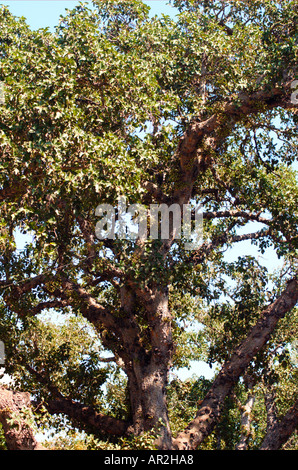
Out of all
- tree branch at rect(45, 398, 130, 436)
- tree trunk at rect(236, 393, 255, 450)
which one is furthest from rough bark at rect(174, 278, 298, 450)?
tree trunk at rect(236, 393, 255, 450)

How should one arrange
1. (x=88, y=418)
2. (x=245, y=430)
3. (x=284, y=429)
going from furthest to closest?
(x=245, y=430)
(x=88, y=418)
(x=284, y=429)

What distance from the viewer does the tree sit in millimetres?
10094

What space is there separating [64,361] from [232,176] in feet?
25.3

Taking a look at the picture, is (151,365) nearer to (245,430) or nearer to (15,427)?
(15,427)

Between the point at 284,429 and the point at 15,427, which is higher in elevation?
the point at 15,427

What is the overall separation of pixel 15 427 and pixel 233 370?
558 cm

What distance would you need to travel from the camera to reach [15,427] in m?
9.44

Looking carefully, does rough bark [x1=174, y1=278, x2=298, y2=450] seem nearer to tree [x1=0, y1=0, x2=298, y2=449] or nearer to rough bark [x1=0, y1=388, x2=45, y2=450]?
tree [x1=0, y1=0, x2=298, y2=449]

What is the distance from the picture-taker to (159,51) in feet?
45.1

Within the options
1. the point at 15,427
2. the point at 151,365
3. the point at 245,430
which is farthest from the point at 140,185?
the point at 245,430

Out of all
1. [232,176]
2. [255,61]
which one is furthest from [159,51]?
[232,176]

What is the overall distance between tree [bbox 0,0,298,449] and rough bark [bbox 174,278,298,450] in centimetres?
3

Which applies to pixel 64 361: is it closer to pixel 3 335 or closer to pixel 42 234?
pixel 3 335

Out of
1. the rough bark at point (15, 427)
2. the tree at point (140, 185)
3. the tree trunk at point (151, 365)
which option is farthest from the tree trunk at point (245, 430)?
the rough bark at point (15, 427)
